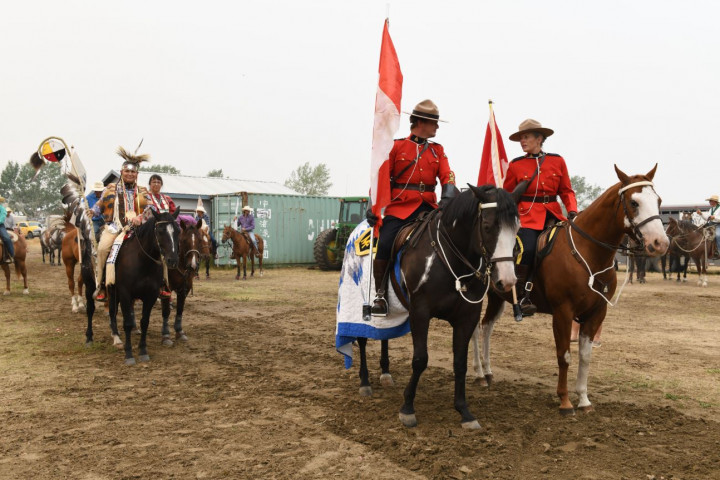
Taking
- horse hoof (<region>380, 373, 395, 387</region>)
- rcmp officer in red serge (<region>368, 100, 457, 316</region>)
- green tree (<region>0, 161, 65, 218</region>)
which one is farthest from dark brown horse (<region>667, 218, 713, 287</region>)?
green tree (<region>0, 161, 65, 218</region>)

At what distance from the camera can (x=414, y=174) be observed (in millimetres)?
4867

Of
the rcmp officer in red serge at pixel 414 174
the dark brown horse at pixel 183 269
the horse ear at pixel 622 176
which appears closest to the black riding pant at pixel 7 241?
the dark brown horse at pixel 183 269

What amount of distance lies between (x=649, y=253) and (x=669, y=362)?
284cm

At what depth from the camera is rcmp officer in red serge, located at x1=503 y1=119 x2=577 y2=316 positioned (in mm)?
5324

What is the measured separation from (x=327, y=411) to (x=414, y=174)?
7.57 feet

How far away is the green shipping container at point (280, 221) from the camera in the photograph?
2219 centimetres

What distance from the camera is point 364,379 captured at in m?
5.29

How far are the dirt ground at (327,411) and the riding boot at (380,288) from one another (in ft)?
3.01

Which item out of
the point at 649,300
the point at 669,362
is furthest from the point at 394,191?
the point at 649,300

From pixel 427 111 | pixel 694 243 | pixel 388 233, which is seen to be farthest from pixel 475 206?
pixel 694 243

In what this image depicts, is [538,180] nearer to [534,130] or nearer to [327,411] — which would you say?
[534,130]

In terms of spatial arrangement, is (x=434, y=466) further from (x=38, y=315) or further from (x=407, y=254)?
(x=38, y=315)

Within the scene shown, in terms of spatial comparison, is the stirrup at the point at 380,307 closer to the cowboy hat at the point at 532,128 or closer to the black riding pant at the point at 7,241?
the cowboy hat at the point at 532,128

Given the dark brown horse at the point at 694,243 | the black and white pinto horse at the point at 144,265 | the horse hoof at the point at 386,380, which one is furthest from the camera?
the dark brown horse at the point at 694,243
